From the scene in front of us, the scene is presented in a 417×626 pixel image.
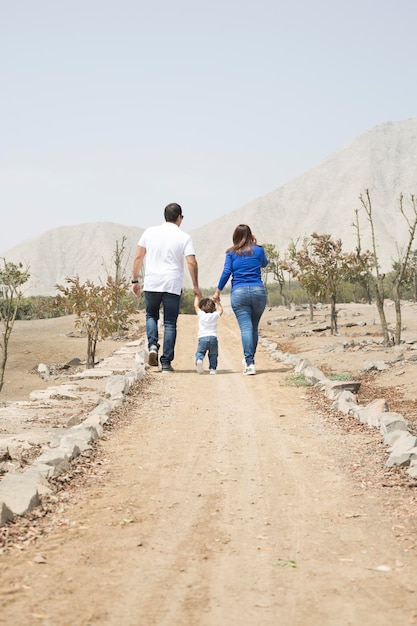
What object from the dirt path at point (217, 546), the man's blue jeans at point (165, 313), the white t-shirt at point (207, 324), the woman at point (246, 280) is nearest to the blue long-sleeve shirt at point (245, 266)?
the woman at point (246, 280)

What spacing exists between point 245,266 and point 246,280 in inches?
8.2

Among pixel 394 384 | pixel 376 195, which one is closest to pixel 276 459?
pixel 394 384

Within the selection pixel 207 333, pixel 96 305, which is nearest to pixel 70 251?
pixel 96 305

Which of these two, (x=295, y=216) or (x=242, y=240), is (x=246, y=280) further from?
(x=295, y=216)

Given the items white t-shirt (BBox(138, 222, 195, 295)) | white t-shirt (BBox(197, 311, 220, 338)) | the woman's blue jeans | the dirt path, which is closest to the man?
white t-shirt (BBox(138, 222, 195, 295))

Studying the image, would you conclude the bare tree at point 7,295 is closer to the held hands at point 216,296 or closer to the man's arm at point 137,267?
the held hands at point 216,296

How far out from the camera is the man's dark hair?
35.7 feet

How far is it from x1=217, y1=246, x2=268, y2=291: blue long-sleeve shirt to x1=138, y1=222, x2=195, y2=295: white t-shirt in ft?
2.10

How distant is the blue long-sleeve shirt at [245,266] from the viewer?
1109cm

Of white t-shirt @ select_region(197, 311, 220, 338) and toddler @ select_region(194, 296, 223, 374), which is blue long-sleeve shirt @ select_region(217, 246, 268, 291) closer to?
toddler @ select_region(194, 296, 223, 374)

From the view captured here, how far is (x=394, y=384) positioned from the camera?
12.1 meters

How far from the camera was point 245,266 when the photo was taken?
1112cm

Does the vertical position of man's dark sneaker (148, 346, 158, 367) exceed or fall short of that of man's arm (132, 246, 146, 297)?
it falls short

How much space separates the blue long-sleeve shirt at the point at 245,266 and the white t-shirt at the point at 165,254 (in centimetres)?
64
